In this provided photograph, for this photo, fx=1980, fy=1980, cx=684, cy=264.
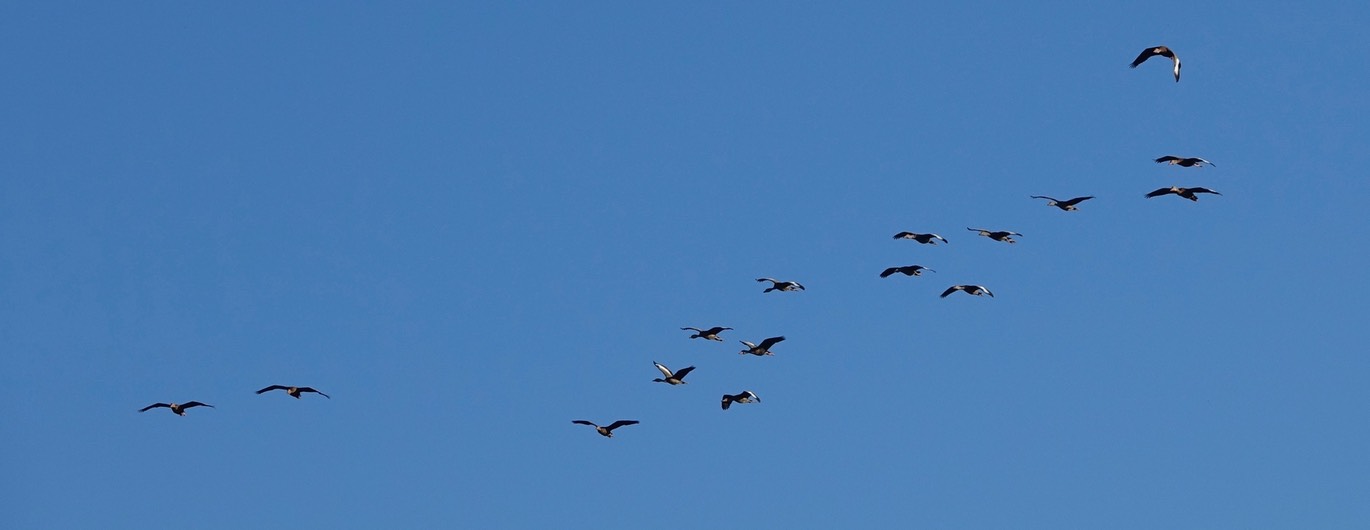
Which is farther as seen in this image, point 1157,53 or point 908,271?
point 908,271

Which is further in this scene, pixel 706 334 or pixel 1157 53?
pixel 706 334

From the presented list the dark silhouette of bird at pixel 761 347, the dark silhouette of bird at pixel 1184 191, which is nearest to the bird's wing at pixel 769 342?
the dark silhouette of bird at pixel 761 347

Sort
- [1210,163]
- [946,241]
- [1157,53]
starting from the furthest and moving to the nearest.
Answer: [946,241], [1210,163], [1157,53]

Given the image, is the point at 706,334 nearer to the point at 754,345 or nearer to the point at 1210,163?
the point at 754,345

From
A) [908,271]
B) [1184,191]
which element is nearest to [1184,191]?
[1184,191]

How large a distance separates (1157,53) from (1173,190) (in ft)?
42.1

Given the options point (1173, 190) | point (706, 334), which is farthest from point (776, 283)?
point (1173, 190)

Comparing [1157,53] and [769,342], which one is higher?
[1157,53]

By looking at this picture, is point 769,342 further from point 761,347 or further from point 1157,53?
point 1157,53

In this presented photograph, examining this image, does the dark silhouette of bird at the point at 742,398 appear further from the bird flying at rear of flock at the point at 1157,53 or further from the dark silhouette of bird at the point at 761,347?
the bird flying at rear of flock at the point at 1157,53

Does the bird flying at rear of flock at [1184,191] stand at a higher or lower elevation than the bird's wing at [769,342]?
higher

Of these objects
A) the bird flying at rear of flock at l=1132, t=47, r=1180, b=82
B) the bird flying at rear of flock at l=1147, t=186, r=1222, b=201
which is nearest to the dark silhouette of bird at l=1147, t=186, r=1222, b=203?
the bird flying at rear of flock at l=1147, t=186, r=1222, b=201

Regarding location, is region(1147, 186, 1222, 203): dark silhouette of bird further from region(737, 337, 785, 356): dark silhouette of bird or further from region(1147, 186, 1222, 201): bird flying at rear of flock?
region(737, 337, 785, 356): dark silhouette of bird

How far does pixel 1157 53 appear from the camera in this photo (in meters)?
71.5
